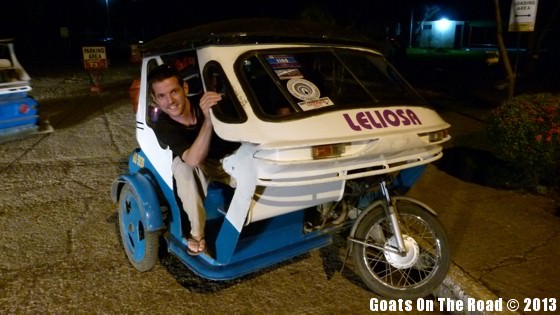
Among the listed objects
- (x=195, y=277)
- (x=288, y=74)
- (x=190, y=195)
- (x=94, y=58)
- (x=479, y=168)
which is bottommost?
(x=195, y=277)

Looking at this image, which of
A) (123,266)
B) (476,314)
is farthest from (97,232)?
(476,314)

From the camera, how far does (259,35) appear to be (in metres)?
3.01

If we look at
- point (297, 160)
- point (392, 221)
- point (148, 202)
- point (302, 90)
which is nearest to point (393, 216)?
point (392, 221)

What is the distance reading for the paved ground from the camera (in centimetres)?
341

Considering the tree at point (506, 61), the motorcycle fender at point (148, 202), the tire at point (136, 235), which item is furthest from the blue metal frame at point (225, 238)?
the tree at point (506, 61)

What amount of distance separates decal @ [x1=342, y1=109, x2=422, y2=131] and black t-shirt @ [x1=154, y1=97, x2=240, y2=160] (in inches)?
41.1

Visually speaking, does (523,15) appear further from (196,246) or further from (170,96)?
(196,246)

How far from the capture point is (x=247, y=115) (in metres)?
2.76

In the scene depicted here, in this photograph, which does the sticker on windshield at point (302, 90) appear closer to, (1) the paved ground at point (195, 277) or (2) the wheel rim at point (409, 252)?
(2) the wheel rim at point (409, 252)

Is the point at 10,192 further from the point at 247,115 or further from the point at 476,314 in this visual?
the point at 476,314

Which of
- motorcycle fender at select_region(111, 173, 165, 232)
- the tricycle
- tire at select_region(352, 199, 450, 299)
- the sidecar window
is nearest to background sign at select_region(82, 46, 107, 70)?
the tricycle

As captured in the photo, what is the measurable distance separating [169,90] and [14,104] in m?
6.71

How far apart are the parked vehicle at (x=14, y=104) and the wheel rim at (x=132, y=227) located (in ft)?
18.1

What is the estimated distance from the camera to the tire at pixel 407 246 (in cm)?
326
